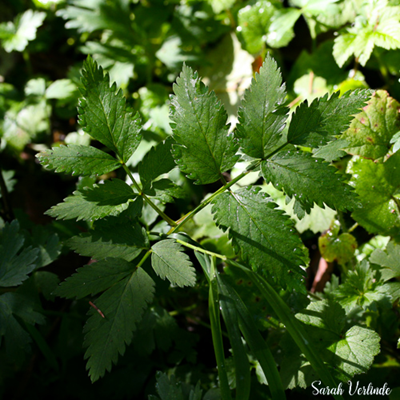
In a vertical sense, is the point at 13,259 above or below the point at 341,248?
above

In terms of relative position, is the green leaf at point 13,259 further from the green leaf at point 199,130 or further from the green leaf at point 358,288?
the green leaf at point 358,288

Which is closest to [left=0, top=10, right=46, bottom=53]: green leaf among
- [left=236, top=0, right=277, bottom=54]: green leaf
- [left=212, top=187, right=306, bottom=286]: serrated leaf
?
→ [left=236, top=0, right=277, bottom=54]: green leaf

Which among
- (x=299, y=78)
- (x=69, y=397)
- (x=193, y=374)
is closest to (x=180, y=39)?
(x=299, y=78)

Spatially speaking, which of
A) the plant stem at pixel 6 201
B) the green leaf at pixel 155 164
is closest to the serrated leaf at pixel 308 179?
the green leaf at pixel 155 164

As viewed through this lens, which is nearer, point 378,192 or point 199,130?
point 199,130

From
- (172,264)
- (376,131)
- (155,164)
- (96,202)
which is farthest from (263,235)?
(376,131)

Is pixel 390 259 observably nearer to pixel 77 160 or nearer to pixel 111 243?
pixel 111 243

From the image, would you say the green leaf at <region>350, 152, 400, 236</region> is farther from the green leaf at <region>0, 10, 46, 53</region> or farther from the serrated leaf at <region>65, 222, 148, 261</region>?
the green leaf at <region>0, 10, 46, 53</region>

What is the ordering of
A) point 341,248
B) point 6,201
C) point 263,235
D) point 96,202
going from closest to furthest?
point 263,235
point 96,202
point 341,248
point 6,201
